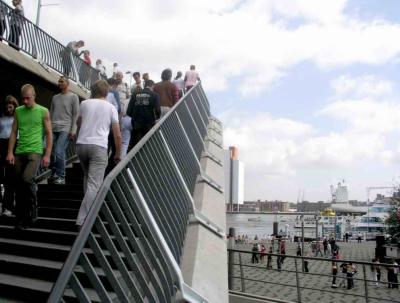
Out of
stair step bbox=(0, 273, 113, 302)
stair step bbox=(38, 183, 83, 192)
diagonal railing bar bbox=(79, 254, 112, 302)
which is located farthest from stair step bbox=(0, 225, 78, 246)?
diagonal railing bar bbox=(79, 254, 112, 302)

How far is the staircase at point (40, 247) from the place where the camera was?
3.83m

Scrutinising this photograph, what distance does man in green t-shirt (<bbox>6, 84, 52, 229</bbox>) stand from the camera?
17.0 feet

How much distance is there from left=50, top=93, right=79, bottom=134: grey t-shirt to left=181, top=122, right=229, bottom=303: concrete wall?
2207 mm

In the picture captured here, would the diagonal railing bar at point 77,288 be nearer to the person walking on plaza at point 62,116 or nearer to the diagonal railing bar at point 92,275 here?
the diagonal railing bar at point 92,275

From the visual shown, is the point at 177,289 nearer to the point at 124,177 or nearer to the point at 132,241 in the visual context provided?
the point at 132,241

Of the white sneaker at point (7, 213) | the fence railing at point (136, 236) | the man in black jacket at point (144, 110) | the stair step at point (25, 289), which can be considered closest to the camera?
the fence railing at point (136, 236)

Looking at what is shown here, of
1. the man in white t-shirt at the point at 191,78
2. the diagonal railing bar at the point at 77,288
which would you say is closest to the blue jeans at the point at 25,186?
the diagonal railing bar at the point at 77,288

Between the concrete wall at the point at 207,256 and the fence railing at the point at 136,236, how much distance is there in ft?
0.53

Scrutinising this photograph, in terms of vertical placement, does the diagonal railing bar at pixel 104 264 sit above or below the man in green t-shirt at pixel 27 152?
below

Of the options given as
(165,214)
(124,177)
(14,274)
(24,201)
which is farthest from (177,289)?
(24,201)

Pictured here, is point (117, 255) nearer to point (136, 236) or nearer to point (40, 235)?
point (136, 236)

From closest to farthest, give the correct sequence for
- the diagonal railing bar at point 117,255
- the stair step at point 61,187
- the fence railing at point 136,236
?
1. the fence railing at point 136,236
2. the diagonal railing bar at point 117,255
3. the stair step at point 61,187

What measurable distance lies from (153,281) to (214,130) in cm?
1022

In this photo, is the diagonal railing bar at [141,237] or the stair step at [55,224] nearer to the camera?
the diagonal railing bar at [141,237]
